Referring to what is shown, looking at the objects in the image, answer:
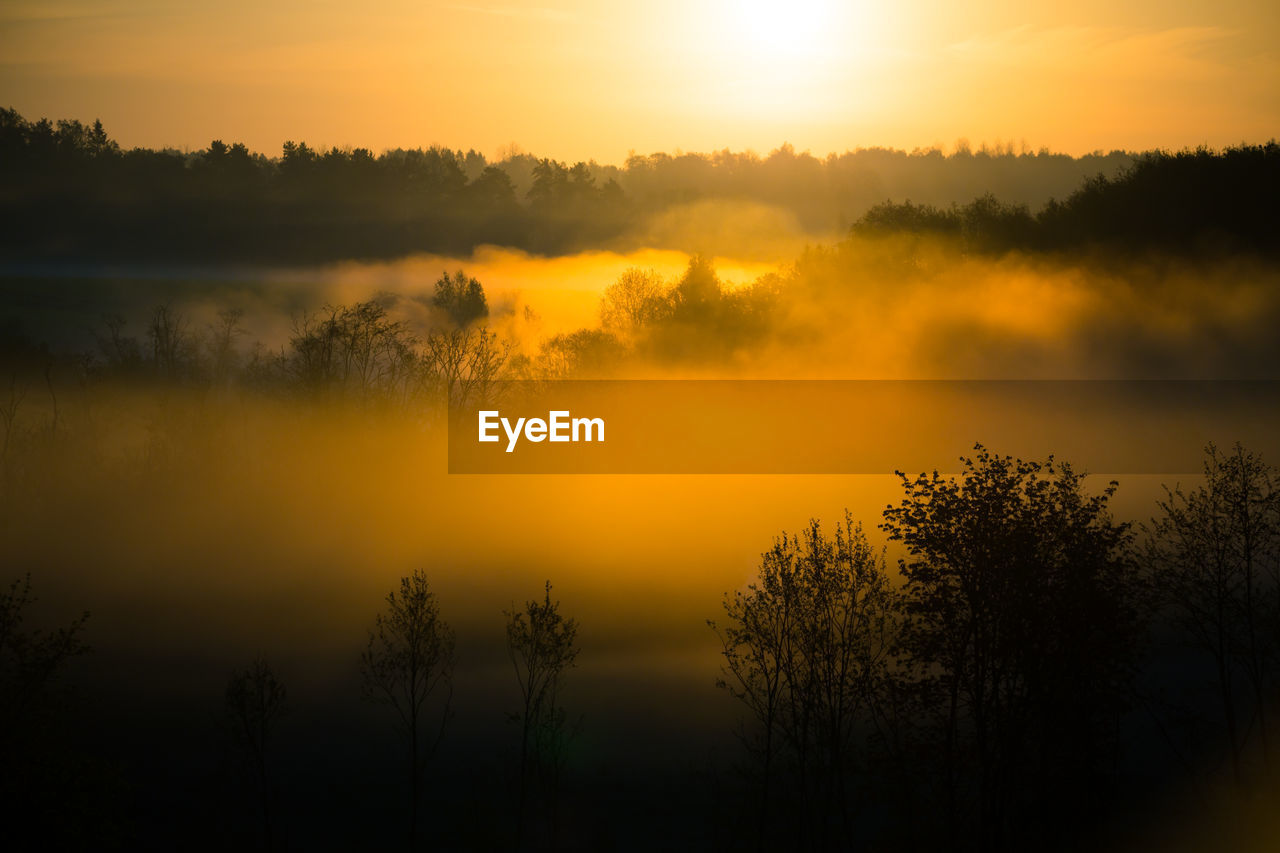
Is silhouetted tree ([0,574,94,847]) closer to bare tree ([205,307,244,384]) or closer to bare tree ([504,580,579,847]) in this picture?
bare tree ([504,580,579,847])

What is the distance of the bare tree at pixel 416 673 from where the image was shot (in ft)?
194

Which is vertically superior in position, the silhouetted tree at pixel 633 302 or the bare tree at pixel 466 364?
the silhouetted tree at pixel 633 302

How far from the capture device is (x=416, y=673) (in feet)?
220

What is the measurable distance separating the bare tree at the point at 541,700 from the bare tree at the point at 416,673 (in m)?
4.52

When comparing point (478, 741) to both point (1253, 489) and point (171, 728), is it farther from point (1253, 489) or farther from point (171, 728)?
point (1253, 489)

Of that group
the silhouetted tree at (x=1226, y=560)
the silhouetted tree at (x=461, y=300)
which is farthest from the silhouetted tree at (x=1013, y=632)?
the silhouetted tree at (x=461, y=300)

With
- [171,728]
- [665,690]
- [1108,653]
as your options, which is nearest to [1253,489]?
[1108,653]

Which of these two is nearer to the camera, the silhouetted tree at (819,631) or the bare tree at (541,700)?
the silhouetted tree at (819,631)

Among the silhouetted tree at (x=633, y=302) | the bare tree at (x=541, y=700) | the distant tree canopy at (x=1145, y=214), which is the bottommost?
the bare tree at (x=541, y=700)

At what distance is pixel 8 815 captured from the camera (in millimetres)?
36000

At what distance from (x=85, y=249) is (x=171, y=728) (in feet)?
232
